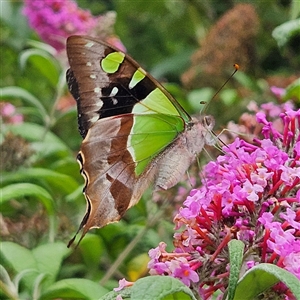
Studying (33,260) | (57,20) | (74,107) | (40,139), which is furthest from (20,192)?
(57,20)

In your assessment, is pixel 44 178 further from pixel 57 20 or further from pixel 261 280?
pixel 261 280

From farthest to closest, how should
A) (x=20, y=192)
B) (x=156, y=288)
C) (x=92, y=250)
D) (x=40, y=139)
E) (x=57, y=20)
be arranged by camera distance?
(x=57, y=20), (x=40, y=139), (x=92, y=250), (x=20, y=192), (x=156, y=288)

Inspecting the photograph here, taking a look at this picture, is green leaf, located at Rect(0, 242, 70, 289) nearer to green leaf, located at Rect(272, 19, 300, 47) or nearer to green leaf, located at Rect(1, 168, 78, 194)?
green leaf, located at Rect(1, 168, 78, 194)

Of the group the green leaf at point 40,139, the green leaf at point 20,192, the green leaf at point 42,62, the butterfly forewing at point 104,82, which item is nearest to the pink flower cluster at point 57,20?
the green leaf at point 42,62

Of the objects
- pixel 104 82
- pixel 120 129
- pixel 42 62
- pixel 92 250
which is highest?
pixel 104 82

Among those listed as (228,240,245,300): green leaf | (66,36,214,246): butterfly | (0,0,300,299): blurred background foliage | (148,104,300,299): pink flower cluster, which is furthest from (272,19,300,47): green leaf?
(228,240,245,300): green leaf

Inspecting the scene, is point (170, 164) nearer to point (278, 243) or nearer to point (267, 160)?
point (267, 160)

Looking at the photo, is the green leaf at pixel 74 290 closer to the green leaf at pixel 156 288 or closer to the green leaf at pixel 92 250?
the green leaf at pixel 92 250

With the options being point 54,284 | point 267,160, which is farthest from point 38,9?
point 267,160
